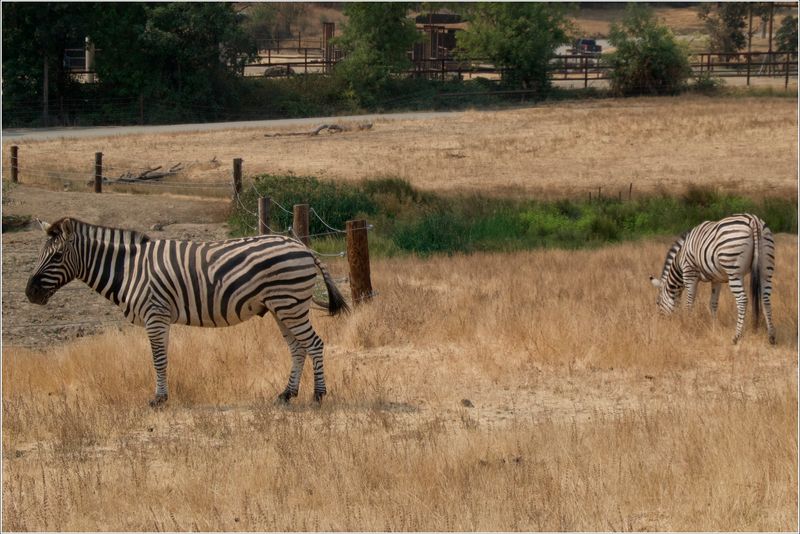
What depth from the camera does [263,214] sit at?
1688 cm

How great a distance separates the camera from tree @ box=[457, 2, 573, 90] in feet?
211

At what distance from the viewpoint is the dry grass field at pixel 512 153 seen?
3231cm

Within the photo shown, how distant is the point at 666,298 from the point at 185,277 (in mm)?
7049

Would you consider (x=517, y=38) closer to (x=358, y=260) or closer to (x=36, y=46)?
(x=36, y=46)

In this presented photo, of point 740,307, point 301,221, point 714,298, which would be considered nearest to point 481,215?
point 301,221

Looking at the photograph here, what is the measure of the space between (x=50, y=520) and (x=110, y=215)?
1959 cm

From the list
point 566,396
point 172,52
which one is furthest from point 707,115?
point 566,396

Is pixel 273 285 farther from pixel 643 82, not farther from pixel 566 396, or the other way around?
pixel 643 82

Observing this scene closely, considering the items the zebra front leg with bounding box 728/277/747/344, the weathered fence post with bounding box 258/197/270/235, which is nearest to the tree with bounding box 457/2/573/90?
the weathered fence post with bounding box 258/197/270/235

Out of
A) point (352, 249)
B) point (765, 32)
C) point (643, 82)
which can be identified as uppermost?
point (765, 32)

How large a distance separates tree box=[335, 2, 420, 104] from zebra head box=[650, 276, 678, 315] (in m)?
46.6

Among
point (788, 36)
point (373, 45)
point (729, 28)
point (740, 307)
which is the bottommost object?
point (740, 307)

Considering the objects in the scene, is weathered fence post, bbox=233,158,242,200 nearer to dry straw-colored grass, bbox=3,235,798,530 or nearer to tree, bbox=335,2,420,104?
dry straw-colored grass, bbox=3,235,798,530

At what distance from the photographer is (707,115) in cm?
5012
